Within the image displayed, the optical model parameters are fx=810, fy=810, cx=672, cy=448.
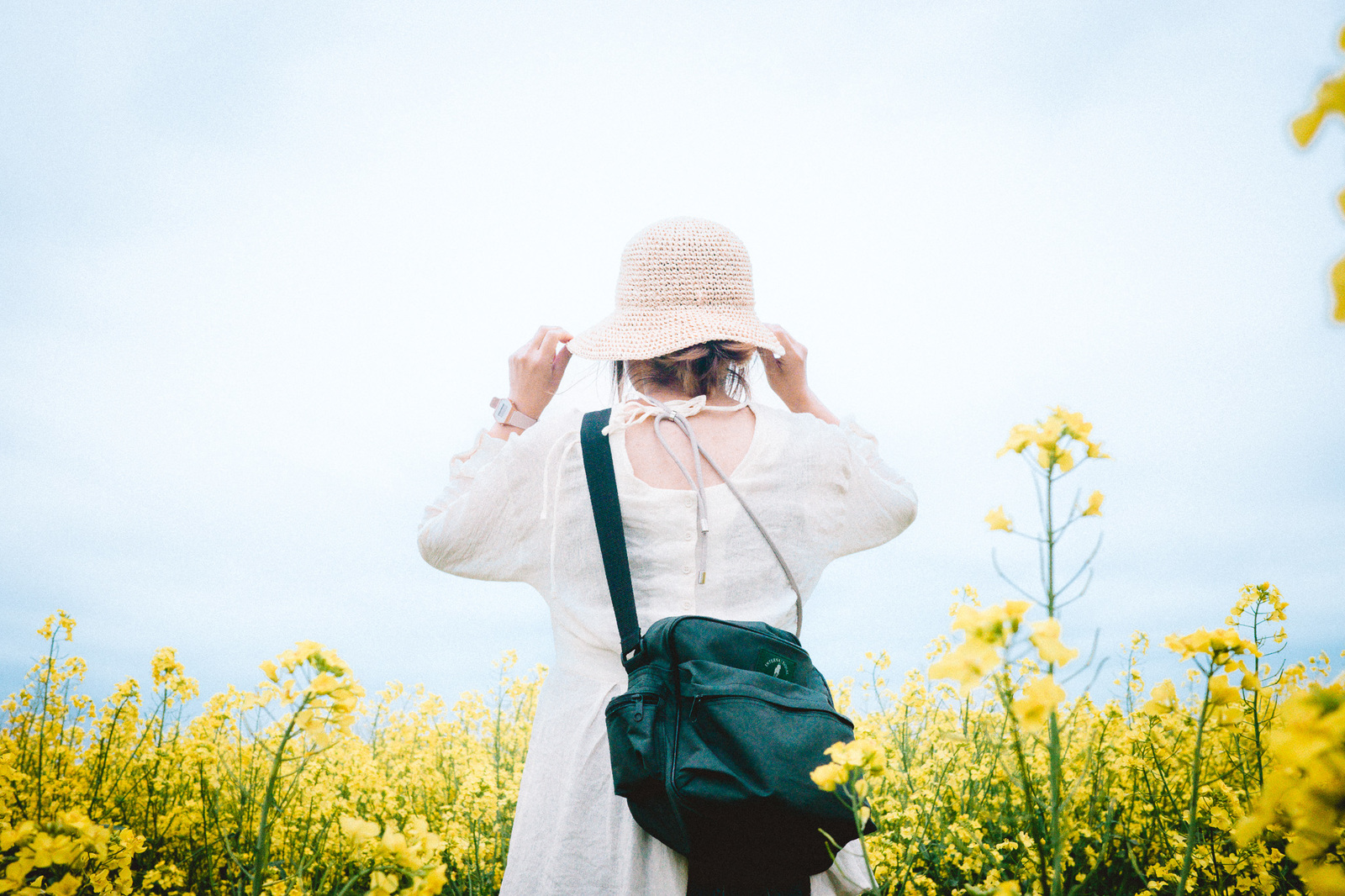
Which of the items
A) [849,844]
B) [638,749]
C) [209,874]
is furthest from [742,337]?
[209,874]

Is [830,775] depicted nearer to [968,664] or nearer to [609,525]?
[968,664]

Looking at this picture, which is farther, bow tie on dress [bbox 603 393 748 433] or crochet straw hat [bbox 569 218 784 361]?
crochet straw hat [bbox 569 218 784 361]

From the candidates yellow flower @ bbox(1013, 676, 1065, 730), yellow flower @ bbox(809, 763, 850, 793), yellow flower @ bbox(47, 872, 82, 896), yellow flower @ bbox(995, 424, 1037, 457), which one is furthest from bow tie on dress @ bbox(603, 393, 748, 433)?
yellow flower @ bbox(47, 872, 82, 896)

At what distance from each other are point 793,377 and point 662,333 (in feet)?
1.59

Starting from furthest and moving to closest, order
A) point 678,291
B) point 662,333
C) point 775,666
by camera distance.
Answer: point 678,291 → point 662,333 → point 775,666

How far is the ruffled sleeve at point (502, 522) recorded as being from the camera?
5.51 feet

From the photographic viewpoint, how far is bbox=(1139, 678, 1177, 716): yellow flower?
149 cm

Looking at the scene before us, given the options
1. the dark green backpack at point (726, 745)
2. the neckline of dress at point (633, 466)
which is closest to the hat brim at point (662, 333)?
the neckline of dress at point (633, 466)

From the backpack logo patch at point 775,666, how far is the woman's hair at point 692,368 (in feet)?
2.09

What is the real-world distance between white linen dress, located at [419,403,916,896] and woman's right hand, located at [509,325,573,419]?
0.19 meters

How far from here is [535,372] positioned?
1.98m

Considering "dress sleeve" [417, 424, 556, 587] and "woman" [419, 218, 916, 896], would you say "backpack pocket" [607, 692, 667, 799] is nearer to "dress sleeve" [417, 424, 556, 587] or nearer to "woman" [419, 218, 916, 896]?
"woman" [419, 218, 916, 896]

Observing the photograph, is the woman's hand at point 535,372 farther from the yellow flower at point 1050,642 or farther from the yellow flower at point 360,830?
the yellow flower at point 1050,642

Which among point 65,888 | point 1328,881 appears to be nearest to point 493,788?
point 65,888
